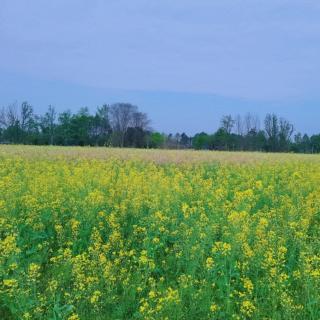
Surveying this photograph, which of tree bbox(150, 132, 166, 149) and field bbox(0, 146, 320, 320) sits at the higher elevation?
tree bbox(150, 132, 166, 149)

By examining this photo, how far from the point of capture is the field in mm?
4789

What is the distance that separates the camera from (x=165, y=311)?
178 inches

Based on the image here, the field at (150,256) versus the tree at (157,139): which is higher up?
the tree at (157,139)

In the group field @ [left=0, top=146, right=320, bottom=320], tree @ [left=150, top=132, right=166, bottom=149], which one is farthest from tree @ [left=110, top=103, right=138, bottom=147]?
field @ [left=0, top=146, right=320, bottom=320]

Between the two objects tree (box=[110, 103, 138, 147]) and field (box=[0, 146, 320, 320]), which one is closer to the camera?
field (box=[0, 146, 320, 320])

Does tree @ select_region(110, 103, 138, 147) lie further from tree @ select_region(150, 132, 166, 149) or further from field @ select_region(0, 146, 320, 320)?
field @ select_region(0, 146, 320, 320)

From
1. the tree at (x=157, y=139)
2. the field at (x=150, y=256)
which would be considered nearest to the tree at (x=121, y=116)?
the tree at (x=157, y=139)

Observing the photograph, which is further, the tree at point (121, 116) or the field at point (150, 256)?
the tree at point (121, 116)

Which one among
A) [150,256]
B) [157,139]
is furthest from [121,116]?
[150,256]

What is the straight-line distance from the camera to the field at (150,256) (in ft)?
15.7

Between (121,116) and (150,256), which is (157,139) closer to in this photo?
(121,116)

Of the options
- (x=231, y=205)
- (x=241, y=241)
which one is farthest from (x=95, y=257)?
(x=231, y=205)

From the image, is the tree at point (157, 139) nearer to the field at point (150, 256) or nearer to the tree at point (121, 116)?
the tree at point (121, 116)

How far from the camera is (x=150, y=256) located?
245 inches
